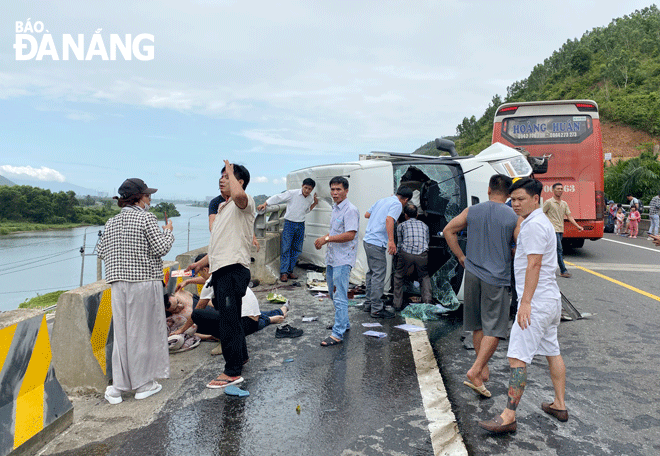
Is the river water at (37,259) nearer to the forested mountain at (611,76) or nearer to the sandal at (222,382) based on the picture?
the forested mountain at (611,76)

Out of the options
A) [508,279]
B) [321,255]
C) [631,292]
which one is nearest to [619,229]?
[631,292]

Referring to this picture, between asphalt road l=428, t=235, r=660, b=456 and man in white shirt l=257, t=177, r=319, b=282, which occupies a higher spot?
man in white shirt l=257, t=177, r=319, b=282

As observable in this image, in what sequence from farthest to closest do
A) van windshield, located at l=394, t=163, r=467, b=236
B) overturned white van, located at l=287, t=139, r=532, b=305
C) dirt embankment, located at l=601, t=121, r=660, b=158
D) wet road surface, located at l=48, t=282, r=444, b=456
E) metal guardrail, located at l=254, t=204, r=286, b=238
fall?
dirt embankment, located at l=601, t=121, r=660, b=158 → metal guardrail, located at l=254, t=204, r=286, b=238 → van windshield, located at l=394, t=163, r=467, b=236 → overturned white van, located at l=287, t=139, r=532, b=305 → wet road surface, located at l=48, t=282, r=444, b=456

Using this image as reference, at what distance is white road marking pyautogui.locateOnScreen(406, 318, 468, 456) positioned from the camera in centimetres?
289

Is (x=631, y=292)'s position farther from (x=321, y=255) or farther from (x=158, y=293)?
(x=158, y=293)

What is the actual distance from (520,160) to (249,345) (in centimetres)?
428

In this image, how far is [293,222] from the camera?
350 inches

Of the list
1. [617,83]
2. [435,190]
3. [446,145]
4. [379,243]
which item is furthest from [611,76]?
[379,243]

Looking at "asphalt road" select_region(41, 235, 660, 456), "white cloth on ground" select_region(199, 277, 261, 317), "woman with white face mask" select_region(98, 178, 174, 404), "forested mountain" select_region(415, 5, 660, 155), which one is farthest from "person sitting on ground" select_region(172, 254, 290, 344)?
"forested mountain" select_region(415, 5, 660, 155)

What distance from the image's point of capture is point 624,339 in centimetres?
519

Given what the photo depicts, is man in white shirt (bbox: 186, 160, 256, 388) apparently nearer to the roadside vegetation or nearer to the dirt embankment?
the roadside vegetation

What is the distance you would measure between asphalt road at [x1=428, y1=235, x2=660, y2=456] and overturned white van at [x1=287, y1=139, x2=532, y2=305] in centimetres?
90

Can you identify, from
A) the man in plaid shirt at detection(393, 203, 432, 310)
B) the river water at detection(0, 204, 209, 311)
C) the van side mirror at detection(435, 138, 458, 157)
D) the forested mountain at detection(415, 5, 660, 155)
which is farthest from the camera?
the river water at detection(0, 204, 209, 311)

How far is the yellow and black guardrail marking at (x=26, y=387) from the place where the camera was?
2.79m
